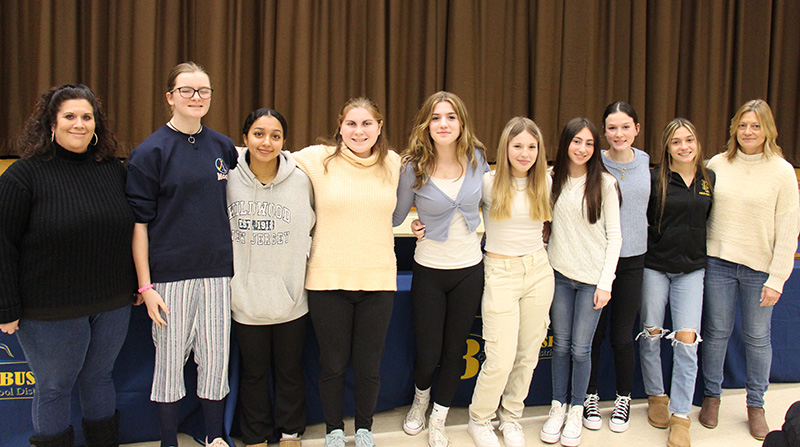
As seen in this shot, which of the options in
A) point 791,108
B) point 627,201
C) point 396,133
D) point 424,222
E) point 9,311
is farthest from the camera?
point 791,108

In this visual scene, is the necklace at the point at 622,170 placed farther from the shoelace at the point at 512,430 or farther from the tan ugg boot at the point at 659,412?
the shoelace at the point at 512,430

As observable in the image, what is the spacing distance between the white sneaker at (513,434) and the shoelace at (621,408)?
0.47m

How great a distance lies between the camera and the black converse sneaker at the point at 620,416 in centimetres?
221

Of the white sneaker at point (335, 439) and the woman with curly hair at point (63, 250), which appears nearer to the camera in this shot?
the woman with curly hair at point (63, 250)

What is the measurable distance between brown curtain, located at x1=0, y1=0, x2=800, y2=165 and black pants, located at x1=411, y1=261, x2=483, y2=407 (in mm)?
2521

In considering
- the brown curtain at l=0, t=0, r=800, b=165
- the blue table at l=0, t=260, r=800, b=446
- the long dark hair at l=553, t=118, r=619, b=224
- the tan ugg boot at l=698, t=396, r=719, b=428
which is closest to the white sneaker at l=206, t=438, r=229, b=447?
the blue table at l=0, t=260, r=800, b=446

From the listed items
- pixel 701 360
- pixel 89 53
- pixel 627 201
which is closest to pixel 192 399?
pixel 627 201

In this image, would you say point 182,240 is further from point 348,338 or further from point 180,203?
point 348,338

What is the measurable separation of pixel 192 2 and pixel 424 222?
3.03 metres

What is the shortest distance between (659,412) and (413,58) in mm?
3257

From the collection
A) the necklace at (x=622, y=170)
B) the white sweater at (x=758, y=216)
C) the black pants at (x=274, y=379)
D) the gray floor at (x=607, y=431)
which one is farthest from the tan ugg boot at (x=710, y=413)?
the black pants at (x=274, y=379)

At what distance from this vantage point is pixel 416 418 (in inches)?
85.9

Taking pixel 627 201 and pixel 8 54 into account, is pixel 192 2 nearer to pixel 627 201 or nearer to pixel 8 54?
pixel 8 54

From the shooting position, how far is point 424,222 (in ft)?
6.45
